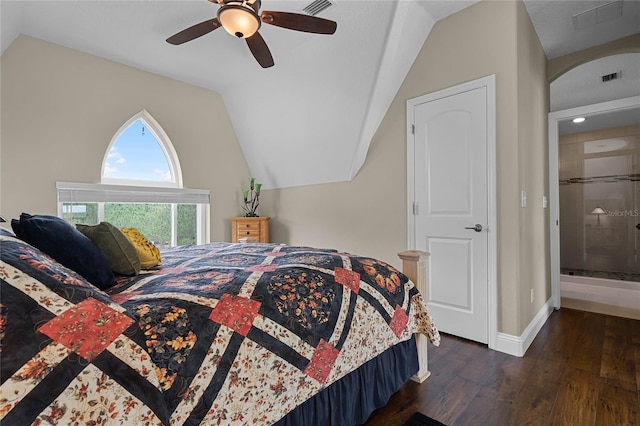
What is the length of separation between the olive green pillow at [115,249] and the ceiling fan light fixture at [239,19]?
1352 mm

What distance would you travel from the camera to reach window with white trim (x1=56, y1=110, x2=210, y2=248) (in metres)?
3.22

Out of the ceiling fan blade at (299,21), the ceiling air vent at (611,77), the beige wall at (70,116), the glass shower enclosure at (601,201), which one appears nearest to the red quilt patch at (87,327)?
the ceiling fan blade at (299,21)

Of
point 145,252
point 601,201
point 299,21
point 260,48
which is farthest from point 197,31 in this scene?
point 601,201

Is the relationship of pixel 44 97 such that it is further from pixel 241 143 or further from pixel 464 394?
pixel 464 394

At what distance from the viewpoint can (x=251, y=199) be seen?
15.0 ft

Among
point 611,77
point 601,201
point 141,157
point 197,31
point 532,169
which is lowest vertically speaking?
point 601,201

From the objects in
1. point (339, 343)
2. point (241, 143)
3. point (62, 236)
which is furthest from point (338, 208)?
point (62, 236)

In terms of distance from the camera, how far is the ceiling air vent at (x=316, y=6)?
2.43m

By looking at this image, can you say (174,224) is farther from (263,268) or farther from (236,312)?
(236,312)

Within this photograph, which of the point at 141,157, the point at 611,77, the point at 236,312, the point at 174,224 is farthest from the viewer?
the point at 174,224

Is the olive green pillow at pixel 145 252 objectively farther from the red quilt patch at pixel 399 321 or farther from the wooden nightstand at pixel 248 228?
the wooden nightstand at pixel 248 228

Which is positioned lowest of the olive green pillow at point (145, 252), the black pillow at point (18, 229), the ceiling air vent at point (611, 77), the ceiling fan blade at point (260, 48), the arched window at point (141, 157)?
the olive green pillow at point (145, 252)

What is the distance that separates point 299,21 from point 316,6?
2.01ft

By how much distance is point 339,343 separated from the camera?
53.2 inches
